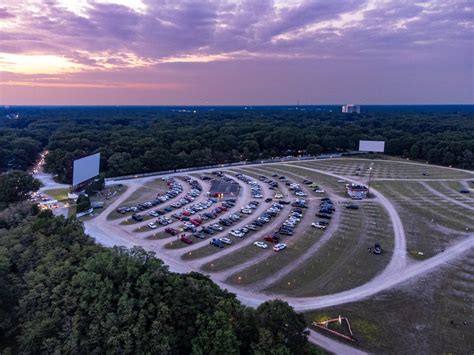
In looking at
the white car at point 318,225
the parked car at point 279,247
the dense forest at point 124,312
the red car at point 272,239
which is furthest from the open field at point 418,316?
the white car at point 318,225

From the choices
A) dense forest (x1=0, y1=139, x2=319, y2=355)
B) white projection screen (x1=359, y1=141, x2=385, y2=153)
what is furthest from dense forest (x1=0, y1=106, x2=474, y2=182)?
dense forest (x1=0, y1=139, x2=319, y2=355)

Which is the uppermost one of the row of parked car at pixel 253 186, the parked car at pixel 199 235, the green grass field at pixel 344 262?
the row of parked car at pixel 253 186

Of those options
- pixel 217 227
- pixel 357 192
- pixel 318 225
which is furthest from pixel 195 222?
pixel 357 192

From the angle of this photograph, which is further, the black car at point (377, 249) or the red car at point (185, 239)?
Result: the red car at point (185, 239)

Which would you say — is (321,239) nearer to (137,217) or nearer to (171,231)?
(171,231)

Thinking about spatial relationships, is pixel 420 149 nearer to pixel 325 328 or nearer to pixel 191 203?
pixel 191 203

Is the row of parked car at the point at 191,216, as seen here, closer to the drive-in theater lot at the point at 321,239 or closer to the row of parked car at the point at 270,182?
the drive-in theater lot at the point at 321,239

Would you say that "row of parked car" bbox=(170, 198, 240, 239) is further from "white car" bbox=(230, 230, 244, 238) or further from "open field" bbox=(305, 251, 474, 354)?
"open field" bbox=(305, 251, 474, 354)
